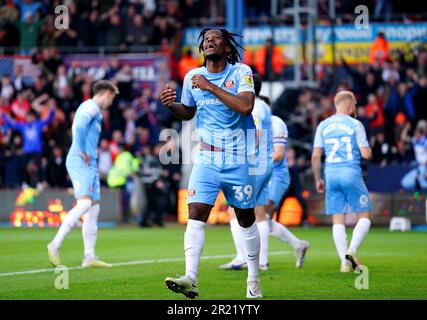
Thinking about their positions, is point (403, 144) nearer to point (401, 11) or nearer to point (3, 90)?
point (401, 11)

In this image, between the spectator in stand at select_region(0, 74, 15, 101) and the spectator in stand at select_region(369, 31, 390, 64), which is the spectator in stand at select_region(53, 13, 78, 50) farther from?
the spectator in stand at select_region(369, 31, 390, 64)

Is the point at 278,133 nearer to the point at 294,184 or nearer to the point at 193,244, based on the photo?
the point at 193,244

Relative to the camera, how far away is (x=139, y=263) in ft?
50.9

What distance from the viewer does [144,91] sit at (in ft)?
97.0

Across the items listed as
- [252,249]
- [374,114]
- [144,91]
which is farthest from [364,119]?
[252,249]

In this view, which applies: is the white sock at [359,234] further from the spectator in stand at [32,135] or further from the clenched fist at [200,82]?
the spectator in stand at [32,135]

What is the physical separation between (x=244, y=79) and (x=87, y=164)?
5.18 m

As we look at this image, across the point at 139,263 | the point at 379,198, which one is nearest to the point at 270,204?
the point at 139,263

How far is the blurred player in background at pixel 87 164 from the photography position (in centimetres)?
1517

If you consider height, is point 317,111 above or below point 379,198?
above

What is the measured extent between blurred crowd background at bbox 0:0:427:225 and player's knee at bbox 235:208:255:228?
1471 cm

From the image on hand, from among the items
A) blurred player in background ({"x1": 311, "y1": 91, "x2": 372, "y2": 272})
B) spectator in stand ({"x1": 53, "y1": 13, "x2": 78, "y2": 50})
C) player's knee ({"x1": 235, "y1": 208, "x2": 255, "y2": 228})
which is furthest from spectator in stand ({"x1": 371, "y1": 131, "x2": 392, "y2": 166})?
player's knee ({"x1": 235, "y1": 208, "x2": 255, "y2": 228})

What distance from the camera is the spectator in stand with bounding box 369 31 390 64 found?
27.3 m
